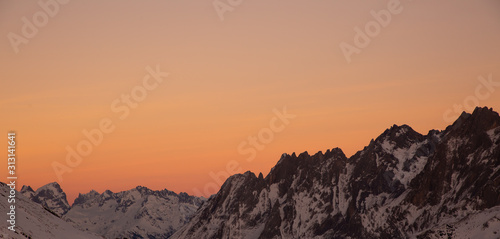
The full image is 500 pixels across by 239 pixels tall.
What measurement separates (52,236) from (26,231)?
504 inches

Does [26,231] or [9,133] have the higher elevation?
[9,133]

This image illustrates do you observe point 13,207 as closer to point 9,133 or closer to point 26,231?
point 26,231

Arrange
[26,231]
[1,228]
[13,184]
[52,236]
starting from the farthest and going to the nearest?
[52,236] < [26,231] < [1,228] < [13,184]

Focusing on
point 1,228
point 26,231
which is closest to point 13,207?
point 26,231

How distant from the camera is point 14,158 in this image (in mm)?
155875

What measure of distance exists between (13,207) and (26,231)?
39.3ft

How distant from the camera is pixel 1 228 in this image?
162 meters

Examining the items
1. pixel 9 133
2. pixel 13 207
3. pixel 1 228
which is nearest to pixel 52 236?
pixel 13 207

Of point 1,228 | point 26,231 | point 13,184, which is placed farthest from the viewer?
point 26,231

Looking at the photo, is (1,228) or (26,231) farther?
(26,231)

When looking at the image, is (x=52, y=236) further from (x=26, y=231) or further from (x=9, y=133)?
(x=9, y=133)

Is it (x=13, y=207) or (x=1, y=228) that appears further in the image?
(x=13, y=207)

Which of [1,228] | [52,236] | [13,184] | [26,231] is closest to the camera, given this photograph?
[13,184]

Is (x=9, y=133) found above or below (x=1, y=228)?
above
